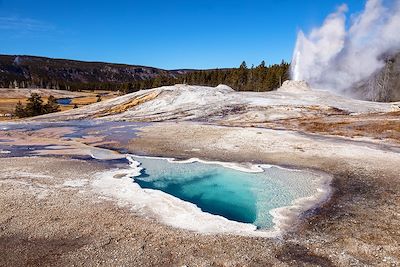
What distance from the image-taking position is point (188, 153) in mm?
22875

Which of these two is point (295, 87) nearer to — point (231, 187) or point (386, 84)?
point (386, 84)

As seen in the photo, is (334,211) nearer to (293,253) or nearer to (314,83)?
(293,253)

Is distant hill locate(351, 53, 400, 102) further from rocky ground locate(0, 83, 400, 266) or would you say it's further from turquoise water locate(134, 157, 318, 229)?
turquoise water locate(134, 157, 318, 229)

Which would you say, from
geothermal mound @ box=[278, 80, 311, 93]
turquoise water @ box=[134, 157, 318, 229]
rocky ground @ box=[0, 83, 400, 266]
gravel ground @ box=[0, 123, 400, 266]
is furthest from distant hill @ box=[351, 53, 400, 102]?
turquoise water @ box=[134, 157, 318, 229]

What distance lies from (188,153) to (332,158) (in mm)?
8621

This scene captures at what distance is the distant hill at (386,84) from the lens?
271 feet

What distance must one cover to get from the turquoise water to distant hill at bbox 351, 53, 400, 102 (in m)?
73.2

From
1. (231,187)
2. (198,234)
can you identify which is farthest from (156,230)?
(231,187)

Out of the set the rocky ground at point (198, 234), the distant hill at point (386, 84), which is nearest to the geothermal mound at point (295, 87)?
the distant hill at point (386, 84)

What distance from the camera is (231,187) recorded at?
16.5 metres

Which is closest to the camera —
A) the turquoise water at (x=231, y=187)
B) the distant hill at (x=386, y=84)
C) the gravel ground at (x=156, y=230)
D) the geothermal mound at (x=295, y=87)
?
the gravel ground at (x=156, y=230)

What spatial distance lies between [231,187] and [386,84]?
8006 cm

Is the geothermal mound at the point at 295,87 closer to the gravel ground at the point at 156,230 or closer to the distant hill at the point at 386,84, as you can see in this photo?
the distant hill at the point at 386,84

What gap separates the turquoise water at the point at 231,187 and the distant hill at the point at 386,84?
73.2 meters
